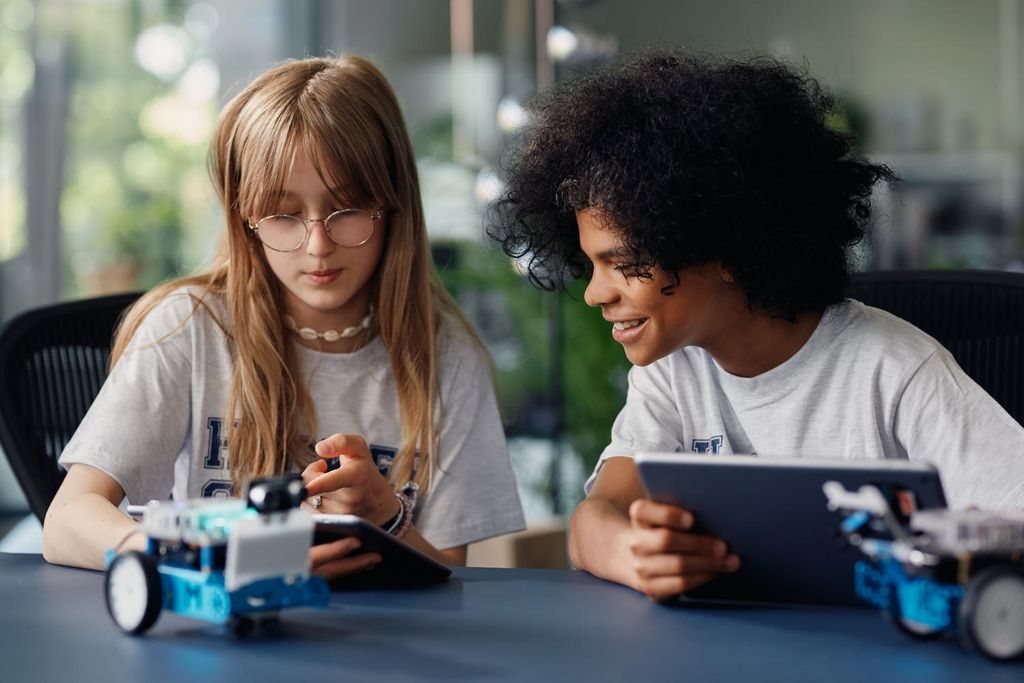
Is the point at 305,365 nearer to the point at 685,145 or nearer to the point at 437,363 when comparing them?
the point at 437,363

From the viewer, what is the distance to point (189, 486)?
151cm

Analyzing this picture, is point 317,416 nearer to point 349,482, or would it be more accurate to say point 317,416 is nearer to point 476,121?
point 349,482

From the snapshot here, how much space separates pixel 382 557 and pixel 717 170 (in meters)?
0.49

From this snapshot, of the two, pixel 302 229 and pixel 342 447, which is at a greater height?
pixel 302 229

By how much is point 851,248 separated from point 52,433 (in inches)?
39.9

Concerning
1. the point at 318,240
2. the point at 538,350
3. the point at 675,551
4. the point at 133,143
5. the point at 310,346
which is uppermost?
the point at 133,143

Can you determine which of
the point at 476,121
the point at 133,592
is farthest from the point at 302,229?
the point at 476,121

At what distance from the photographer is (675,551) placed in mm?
991

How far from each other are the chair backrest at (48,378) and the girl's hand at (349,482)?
1.33ft

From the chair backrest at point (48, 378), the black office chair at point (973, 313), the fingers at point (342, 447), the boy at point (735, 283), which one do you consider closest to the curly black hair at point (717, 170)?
the boy at point (735, 283)

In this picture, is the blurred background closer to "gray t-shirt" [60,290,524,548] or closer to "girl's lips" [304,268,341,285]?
"gray t-shirt" [60,290,524,548]

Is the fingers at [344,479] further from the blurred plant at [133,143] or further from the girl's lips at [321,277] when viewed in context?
the blurred plant at [133,143]

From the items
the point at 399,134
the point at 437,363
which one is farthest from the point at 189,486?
the point at 399,134

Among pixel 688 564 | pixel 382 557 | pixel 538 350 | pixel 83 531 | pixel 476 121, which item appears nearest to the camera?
pixel 688 564
